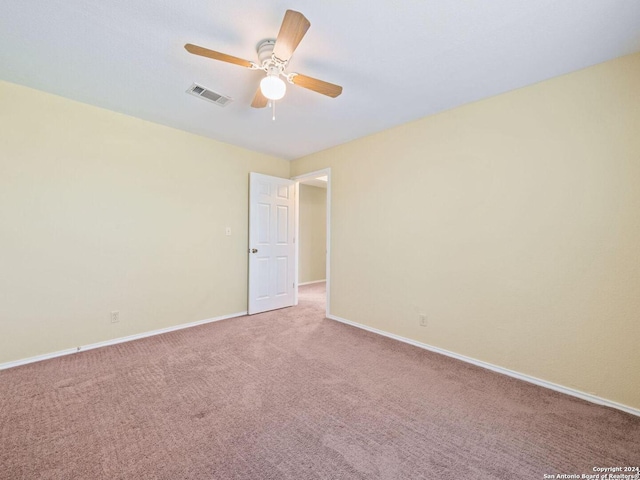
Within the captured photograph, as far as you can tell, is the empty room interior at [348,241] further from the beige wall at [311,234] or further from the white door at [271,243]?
the beige wall at [311,234]

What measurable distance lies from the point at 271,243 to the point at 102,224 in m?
2.06

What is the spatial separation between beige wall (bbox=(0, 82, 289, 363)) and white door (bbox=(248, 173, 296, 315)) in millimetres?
307

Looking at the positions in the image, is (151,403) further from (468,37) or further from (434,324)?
(468,37)

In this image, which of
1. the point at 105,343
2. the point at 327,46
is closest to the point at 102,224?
the point at 105,343

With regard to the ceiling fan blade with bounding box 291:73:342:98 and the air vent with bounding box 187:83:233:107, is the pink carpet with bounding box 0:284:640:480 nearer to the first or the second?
the ceiling fan blade with bounding box 291:73:342:98

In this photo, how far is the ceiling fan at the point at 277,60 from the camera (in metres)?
1.40

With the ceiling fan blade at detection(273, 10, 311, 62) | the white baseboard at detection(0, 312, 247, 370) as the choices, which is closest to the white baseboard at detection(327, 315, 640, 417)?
the white baseboard at detection(0, 312, 247, 370)

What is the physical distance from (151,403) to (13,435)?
2.19ft

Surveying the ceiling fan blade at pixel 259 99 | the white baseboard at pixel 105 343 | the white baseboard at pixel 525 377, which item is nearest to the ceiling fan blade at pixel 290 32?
the ceiling fan blade at pixel 259 99

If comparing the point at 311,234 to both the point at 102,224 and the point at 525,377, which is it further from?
the point at 525,377

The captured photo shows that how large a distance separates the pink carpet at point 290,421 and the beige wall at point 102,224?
1.64 ft

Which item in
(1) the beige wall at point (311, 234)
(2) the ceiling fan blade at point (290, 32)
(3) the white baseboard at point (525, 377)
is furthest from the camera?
(1) the beige wall at point (311, 234)

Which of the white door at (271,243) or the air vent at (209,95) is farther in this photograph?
the white door at (271,243)

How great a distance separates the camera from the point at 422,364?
244 cm
